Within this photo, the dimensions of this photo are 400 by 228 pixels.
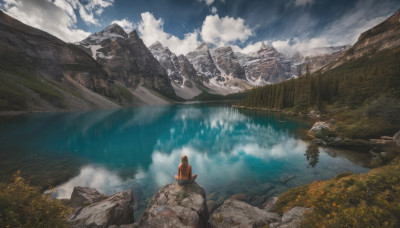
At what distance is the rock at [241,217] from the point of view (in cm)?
682

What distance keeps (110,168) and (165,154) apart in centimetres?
737

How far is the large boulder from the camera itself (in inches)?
237

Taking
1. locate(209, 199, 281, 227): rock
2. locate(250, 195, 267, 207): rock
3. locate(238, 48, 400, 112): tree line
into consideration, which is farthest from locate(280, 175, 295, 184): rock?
locate(238, 48, 400, 112): tree line

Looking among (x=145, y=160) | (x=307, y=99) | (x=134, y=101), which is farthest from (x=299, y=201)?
(x=134, y=101)

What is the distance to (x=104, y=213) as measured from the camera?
684 cm

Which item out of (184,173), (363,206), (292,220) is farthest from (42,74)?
(363,206)

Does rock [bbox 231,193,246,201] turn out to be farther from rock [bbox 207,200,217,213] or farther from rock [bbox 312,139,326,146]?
rock [bbox 312,139,326,146]

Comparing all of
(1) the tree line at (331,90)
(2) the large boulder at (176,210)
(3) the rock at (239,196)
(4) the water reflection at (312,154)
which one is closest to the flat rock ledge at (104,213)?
(2) the large boulder at (176,210)

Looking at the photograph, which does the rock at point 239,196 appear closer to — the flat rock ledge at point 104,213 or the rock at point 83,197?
the flat rock ledge at point 104,213

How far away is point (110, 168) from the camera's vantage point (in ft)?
56.3

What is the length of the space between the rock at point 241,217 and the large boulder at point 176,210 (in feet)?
2.42

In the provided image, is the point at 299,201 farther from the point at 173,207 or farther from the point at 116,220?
the point at 116,220

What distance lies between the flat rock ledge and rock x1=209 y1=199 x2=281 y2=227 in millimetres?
3907

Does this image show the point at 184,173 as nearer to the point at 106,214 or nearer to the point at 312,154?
the point at 106,214
